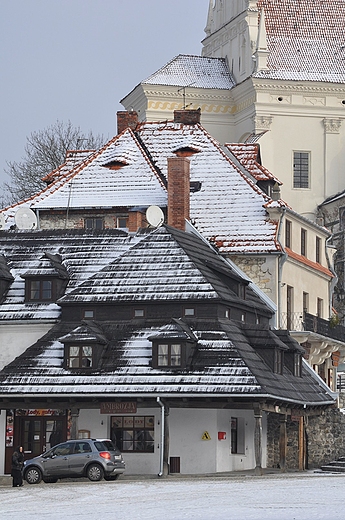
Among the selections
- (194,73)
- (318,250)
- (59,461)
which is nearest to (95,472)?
(59,461)

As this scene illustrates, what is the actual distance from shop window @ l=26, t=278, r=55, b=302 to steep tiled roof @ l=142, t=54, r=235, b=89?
36691 millimetres

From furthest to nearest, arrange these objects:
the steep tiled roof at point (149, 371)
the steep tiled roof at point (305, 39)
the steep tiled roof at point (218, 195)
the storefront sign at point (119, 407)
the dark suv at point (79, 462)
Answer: the steep tiled roof at point (305, 39) → the steep tiled roof at point (218, 195) → the storefront sign at point (119, 407) → the steep tiled roof at point (149, 371) → the dark suv at point (79, 462)

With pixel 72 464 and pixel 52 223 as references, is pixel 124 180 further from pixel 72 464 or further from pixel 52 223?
pixel 72 464

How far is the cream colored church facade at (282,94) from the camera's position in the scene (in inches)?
3349

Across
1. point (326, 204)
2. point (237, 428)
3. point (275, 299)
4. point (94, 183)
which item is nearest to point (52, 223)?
point (94, 183)

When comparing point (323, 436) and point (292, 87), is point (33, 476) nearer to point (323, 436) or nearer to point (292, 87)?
point (323, 436)

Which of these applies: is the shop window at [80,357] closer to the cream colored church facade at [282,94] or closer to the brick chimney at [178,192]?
the brick chimney at [178,192]

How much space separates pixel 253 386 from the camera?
43.9 meters

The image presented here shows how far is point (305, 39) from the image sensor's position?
290 ft

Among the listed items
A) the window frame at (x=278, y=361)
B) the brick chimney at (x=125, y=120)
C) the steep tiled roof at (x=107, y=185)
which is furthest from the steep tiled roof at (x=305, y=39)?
the window frame at (x=278, y=361)

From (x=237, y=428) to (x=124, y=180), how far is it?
49.3 feet

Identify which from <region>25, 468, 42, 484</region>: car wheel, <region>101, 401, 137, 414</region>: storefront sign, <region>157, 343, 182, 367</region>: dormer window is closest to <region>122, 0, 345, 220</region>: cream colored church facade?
<region>157, 343, 182, 367</region>: dormer window

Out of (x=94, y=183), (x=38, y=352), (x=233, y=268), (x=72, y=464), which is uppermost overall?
(x=94, y=183)

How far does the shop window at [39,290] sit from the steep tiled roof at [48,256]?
9.4 inches
